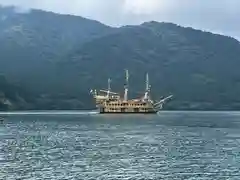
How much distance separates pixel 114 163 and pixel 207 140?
50.3 m

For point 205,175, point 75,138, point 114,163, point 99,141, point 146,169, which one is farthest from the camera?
point 75,138

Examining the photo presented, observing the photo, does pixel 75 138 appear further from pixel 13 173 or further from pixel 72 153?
pixel 13 173

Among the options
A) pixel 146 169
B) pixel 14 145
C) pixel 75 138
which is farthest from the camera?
pixel 75 138

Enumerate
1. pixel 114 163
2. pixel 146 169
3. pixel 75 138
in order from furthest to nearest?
1. pixel 75 138
2. pixel 114 163
3. pixel 146 169

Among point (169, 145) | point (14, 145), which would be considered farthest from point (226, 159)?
point (14, 145)

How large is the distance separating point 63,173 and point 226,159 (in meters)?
29.5

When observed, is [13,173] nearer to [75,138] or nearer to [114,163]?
[114,163]

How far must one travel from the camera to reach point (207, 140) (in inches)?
5295

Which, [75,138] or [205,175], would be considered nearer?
[205,175]

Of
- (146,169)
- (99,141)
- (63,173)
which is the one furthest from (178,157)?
(99,141)

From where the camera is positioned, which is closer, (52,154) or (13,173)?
(13,173)

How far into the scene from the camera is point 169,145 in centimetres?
12112

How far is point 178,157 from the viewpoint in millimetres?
98188

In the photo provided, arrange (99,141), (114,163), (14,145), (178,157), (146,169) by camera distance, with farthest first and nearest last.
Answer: (99,141) < (14,145) < (178,157) < (114,163) < (146,169)
